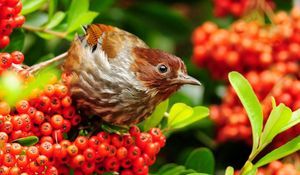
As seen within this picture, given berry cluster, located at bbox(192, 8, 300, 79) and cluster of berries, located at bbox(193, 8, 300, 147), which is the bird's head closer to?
cluster of berries, located at bbox(193, 8, 300, 147)

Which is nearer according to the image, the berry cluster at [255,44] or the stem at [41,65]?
the stem at [41,65]

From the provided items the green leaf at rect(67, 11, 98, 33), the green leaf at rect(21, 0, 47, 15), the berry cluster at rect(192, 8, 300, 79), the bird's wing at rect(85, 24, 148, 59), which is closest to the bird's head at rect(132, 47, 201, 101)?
the bird's wing at rect(85, 24, 148, 59)

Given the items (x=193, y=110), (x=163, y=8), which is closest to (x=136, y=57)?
(x=193, y=110)

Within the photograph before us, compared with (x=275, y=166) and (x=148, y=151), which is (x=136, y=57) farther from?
(x=275, y=166)

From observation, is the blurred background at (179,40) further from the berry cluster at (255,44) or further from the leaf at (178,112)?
the leaf at (178,112)

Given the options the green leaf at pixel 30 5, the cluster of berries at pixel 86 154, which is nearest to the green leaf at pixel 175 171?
the cluster of berries at pixel 86 154
